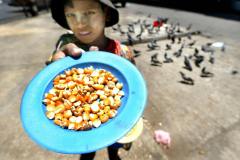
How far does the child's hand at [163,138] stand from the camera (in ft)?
12.6

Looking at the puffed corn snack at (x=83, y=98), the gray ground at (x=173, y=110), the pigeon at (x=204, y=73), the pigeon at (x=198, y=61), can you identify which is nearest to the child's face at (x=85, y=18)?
the puffed corn snack at (x=83, y=98)

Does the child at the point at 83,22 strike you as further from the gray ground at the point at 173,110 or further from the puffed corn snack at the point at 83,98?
the gray ground at the point at 173,110

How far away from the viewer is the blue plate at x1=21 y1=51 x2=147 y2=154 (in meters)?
1.87

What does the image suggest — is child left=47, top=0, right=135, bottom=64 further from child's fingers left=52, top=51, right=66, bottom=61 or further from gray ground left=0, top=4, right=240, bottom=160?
gray ground left=0, top=4, right=240, bottom=160

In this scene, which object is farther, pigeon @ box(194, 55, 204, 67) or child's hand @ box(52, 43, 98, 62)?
pigeon @ box(194, 55, 204, 67)

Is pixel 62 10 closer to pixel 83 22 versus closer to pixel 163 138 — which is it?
pixel 83 22

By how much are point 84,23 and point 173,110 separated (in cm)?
283

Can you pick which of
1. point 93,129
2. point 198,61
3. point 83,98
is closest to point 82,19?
point 83,98

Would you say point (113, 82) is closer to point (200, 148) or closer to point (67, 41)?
point (67, 41)

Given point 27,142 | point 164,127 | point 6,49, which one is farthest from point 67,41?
point 6,49

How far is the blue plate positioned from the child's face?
245 millimetres

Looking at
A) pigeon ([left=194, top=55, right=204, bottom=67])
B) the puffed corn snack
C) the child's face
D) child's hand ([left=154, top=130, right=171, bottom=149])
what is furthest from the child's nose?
pigeon ([left=194, top=55, right=204, bottom=67])

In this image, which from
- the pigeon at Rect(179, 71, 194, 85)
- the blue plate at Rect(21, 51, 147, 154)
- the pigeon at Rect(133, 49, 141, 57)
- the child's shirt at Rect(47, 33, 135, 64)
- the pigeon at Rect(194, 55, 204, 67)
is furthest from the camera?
the pigeon at Rect(133, 49, 141, 57)

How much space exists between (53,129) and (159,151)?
2119 millimetres
